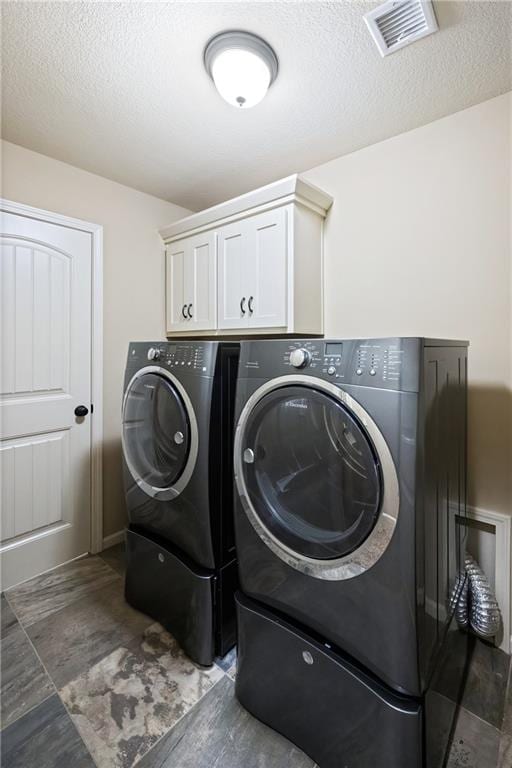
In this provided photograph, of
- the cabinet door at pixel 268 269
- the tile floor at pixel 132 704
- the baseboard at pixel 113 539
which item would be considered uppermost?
the cabinet door at pixel 268 269

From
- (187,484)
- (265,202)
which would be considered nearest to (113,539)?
(187,484)

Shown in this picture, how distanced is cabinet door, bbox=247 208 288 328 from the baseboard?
175 centimetres

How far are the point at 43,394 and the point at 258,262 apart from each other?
1.51 metres

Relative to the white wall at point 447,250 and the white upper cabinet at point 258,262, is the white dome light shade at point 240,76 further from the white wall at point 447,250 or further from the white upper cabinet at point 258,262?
the white wall at point 447,250

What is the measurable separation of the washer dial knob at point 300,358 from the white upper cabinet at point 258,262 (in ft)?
A: 3.07

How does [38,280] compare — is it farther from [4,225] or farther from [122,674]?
[122,674]

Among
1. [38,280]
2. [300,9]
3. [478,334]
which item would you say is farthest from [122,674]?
[300,9]

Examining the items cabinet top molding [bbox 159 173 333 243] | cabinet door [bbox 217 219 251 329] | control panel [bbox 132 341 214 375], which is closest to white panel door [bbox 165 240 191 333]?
cabinet top molding [bbox 159 173 333 243]

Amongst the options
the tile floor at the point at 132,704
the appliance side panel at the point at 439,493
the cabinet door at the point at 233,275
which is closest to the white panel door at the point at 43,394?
the tile floor at the point at 132,704

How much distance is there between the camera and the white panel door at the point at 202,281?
2430 millimetres

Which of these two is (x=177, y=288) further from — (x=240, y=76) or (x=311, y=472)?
(x=311, y=472)

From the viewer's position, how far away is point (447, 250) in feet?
5.91

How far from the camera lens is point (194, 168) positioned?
7.54 ft

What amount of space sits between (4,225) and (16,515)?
5.31ft
